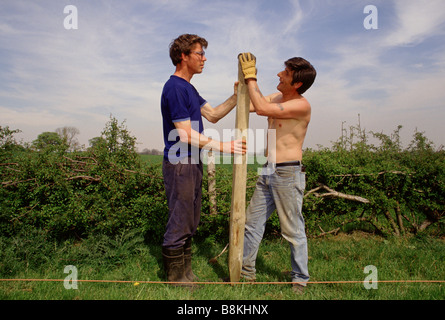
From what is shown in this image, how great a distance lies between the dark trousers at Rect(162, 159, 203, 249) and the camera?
3322mm

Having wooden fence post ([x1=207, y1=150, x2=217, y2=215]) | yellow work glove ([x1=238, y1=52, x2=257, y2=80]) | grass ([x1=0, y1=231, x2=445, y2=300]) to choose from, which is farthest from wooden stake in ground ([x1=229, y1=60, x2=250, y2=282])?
wooden fence post ([x1=207, y1=150, x2=217, y2=215])

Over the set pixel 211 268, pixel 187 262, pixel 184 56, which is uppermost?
pixel 184 56

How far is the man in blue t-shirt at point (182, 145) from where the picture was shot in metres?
3.21

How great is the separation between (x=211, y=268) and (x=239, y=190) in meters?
1.36

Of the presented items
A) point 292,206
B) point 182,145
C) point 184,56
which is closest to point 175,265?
point 182,145

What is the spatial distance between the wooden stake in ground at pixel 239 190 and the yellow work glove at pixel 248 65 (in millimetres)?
95

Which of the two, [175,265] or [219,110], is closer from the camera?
[175,265]

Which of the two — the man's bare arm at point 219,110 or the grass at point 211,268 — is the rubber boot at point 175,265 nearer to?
the grass at point 211,268

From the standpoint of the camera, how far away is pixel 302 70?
3.34 metres

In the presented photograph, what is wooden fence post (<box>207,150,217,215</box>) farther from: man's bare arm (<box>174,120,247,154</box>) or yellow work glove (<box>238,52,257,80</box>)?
yellow work glove (<box>238,52,257,80</box>)

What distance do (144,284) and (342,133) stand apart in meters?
5.76

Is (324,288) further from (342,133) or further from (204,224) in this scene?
(342,133)

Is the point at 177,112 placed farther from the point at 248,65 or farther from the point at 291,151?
the point at 291,151

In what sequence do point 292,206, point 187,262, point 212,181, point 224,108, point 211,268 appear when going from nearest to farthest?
point 292,206 < point 187,262 < point 224,108 < point 211,268 < point 212,181
